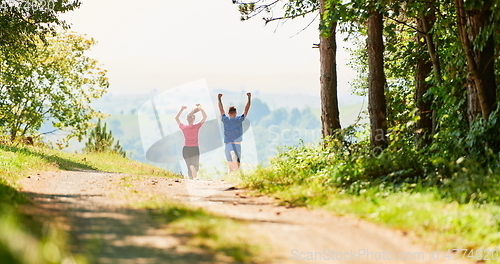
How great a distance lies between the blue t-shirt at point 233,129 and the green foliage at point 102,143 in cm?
1520

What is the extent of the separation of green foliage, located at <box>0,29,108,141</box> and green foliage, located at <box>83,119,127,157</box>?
154 inches

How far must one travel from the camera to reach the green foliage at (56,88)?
30859 millimetres

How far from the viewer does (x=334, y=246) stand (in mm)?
4848

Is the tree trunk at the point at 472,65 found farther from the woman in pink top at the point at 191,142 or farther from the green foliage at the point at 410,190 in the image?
the woman in pink top at the point at 191,142

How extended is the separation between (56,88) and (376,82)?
2656 centimetres

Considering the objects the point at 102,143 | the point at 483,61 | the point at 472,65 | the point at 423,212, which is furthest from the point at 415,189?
the point at 102,143

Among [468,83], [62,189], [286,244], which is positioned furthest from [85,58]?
[286,244]

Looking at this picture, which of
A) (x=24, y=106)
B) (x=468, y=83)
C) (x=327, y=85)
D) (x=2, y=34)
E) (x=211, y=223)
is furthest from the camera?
(x=24, y=106)

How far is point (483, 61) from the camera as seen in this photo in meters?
8.53

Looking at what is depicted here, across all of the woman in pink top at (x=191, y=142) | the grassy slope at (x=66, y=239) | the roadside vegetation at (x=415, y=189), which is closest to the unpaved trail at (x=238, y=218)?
the grassy slope at (x=66, y=239)

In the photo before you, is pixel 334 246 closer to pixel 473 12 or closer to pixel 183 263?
pixel 183 263

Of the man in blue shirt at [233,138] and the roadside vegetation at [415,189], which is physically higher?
the man in blue shirt at [233,138]

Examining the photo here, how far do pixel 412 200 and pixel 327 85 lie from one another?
702 cm

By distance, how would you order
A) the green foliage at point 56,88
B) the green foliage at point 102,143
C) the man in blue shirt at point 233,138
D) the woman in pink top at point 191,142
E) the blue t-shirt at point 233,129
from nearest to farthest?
the man in blue shirt at point 233,138 → the blue t-shirt at point 233,129 → the woman in pink top at point 191,142 → the green foliage at point 102,143 → the green foliage at point 56,88
